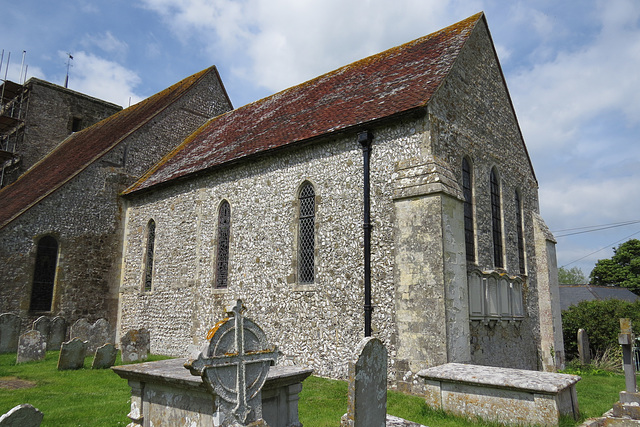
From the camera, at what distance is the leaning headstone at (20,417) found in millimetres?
3936

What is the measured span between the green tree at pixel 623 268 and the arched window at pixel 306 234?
1695 inches

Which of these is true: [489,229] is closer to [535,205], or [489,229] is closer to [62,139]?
[535,205]

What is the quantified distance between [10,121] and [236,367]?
81.4 feet

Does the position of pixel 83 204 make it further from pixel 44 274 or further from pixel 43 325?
pixel 43 325

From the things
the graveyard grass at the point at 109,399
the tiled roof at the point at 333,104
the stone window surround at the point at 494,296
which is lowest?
the graveyard grass at the point at 109,399

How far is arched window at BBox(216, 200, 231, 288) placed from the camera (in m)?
13.5

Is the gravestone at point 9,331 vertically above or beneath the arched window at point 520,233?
beneath

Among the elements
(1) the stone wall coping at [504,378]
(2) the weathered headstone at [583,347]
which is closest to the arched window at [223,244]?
(1) the stone wall coping at [504,378]

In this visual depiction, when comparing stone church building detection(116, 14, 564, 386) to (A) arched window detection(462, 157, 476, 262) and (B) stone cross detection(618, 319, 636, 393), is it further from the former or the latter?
(B) stone cross detection(618, 319, 636, 393)

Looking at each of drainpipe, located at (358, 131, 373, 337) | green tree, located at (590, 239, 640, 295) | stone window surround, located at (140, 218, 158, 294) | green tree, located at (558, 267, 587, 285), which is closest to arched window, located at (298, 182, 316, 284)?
drainpipe, located at (358, 131, 373, 337)

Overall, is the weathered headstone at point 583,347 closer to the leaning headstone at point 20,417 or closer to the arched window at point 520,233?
the arched window at point 520,233

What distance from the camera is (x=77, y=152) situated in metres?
19.8

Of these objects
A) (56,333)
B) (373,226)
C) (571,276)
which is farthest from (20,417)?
(571,276)

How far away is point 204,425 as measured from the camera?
Answer: 497cm
